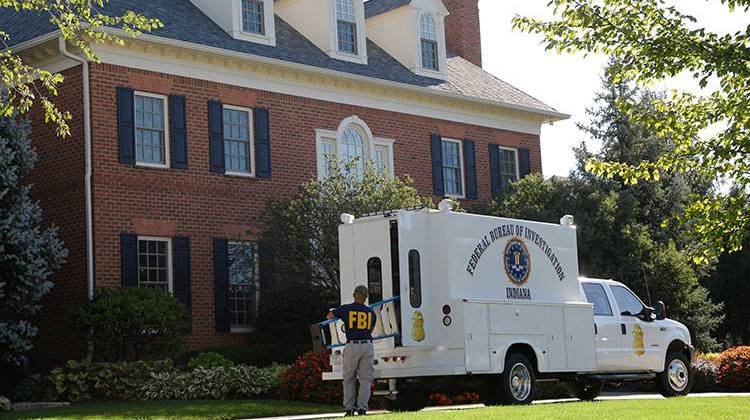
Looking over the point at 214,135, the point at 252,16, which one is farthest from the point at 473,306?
the point at 252,16

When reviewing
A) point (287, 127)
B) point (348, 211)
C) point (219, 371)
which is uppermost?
point (287, 127)

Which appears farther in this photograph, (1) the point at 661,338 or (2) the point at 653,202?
(2) the point at 653,202

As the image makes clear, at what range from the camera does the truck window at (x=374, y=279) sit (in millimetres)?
17281

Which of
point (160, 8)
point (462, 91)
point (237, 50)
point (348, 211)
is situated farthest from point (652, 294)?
point (160, 8)

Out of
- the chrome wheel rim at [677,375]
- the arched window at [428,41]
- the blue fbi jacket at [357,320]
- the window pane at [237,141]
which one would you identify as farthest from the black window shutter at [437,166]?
the blue fbi jacket at [357,320]

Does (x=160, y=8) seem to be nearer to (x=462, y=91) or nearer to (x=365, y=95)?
(x=365, y=95)

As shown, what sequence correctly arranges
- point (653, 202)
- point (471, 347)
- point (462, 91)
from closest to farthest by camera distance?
point (471, 347) → point (462, 91) → point (653, 202)

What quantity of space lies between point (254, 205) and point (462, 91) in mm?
7915

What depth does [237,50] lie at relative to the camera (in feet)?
88.7

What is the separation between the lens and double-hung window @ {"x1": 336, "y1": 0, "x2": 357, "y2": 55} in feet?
100

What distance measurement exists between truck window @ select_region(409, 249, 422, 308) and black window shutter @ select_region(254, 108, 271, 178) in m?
10.8

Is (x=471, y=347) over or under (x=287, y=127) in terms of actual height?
under

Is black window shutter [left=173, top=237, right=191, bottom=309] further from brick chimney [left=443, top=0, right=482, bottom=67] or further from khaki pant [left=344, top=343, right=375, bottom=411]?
brick chimney [left=443, top=0, right=482, bottom=67]

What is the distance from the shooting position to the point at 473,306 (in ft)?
56.5
